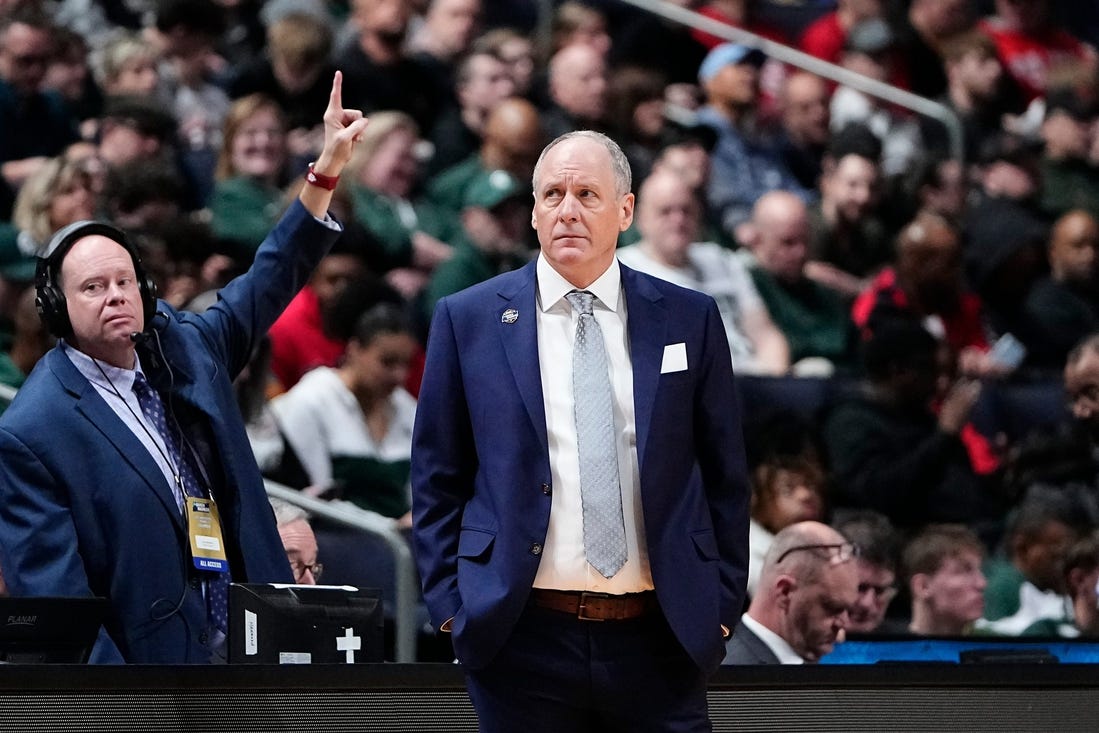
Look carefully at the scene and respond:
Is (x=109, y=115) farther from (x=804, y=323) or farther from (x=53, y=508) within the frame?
(x=53, y=508)

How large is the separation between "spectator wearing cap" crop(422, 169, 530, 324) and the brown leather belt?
4084 mm

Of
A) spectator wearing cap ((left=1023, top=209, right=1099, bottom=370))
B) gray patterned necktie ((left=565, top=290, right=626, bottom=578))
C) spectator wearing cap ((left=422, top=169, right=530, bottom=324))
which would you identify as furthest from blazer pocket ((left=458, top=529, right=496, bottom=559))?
spectator wearing cap ((left=1023, top=209, right=1099, bottom=370))

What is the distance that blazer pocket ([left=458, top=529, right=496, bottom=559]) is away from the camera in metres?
2.65

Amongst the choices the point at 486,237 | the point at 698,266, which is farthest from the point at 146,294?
the point at 698,266

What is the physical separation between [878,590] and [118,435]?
2.52m

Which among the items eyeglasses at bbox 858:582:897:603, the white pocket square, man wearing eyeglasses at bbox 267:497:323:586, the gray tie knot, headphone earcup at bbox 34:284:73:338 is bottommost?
eyeglasses at bbox 858:582:897:603

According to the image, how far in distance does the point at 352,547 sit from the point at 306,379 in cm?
116

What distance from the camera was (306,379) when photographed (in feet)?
19.7

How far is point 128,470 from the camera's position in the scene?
3541mm

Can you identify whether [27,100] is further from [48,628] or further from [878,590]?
[48,628]

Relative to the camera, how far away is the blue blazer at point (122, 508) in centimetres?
345

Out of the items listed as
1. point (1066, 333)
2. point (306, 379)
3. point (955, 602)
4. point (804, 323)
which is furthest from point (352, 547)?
point (1066, 333)

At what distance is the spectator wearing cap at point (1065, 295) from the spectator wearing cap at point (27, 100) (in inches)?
164

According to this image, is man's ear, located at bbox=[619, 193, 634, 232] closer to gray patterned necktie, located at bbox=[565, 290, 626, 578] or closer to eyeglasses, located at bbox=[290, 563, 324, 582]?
gray patterned necktie, located at bbox=[565, 290, 626, 578]
